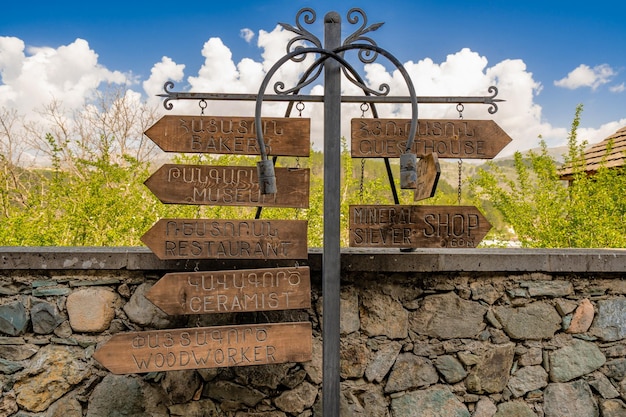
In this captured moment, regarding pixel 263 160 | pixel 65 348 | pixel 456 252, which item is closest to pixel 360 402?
pixel 456 252

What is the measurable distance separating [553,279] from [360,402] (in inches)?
50.8

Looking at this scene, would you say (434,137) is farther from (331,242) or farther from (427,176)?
(331,242)

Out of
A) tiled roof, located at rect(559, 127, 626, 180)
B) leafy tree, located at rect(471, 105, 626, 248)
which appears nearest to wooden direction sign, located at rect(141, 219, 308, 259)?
leafy tree, located at rect(471, 105, 626, 248)

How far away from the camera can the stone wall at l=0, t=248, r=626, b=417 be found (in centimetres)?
245

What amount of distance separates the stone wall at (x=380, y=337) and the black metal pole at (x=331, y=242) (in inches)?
10.4

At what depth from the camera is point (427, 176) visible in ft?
6.89

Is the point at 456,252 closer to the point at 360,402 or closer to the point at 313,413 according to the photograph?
the point at 360,402

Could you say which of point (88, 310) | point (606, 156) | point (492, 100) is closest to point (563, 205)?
point (606, 156)

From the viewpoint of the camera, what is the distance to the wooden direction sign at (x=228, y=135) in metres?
2.29

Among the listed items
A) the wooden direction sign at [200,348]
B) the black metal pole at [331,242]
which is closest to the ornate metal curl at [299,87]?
the black metal pole at [331,242]

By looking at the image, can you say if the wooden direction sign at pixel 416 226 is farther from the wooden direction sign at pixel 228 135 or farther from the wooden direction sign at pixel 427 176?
the wooden direction sign at pixel 228 135

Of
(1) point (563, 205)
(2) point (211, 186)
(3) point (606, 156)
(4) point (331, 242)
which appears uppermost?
(3) point (606, 156)

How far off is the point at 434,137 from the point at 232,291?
129 cm

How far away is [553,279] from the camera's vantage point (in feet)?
8.54
